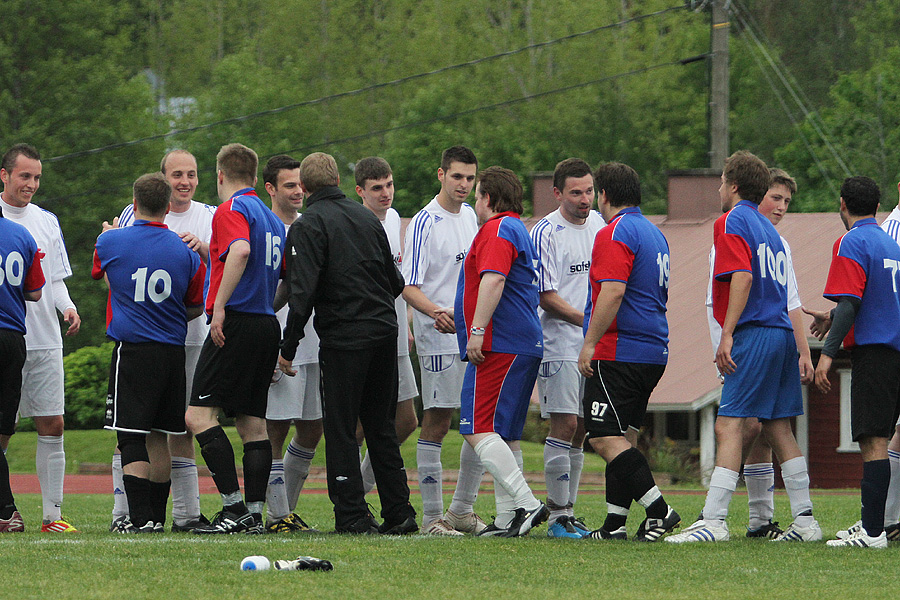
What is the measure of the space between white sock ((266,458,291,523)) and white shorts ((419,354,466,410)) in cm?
118

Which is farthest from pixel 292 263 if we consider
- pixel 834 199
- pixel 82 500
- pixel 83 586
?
pixel 834 199

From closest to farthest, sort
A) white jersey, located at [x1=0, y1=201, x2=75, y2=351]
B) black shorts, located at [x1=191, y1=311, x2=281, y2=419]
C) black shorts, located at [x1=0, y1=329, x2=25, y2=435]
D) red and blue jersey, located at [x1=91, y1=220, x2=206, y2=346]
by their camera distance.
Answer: black shorts, located at [x1=191, y1=311, x2=281, y2=419]
red and blue jersey, located at [x1=91, y1=220, x2=206, y2=346]
black shorts, located at [x1=0, y1=329, x2=25, y2=435]
white jersey, located at [x1=0, y1=201, x2=75, y2=351]

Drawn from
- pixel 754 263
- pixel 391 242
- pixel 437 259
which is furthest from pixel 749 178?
pixel 391 242

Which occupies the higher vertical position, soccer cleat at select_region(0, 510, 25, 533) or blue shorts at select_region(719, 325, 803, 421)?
blue shorts at select_region(719, 325, 803, 421)

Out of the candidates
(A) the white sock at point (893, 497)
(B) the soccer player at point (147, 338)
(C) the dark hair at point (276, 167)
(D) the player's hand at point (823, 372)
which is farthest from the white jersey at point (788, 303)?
(B) the soccer player at point (147, 338)

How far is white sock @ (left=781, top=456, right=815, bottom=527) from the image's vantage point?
27.5 ft

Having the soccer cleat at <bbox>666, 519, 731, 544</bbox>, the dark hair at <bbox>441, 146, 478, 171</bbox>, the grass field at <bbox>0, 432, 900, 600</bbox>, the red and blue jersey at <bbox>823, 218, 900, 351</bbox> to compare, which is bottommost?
the soccer cleat at <bbox>666, 519, 731, 544</bbox>

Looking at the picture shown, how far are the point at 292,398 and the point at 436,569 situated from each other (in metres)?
2.79

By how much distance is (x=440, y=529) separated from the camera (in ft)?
28.6

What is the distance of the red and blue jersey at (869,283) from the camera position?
813 cm

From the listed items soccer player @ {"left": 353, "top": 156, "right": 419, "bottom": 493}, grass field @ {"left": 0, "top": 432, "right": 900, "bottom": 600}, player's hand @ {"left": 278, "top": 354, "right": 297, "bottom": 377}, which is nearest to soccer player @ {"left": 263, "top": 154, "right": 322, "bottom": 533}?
soccer player @ {"left": 353, "top": 156, "right": 419, "bottom": 493}

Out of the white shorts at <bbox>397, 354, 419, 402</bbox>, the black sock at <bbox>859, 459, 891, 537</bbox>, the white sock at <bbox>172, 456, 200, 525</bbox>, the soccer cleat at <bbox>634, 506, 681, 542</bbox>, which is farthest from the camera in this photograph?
the white shorts at <bbox>397, 354, 419, 402</bbox>

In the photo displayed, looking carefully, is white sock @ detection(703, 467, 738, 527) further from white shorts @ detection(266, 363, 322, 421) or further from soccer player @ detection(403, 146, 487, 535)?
white shorts @ detection(266, 363, 322, 421)

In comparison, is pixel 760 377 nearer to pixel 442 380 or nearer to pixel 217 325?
pixel 442 380
